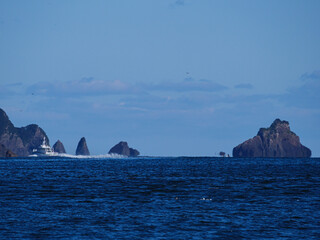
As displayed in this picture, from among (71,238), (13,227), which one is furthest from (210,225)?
(13,227)

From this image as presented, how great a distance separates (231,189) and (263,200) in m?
14.6

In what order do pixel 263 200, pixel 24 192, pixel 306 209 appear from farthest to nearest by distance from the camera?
pixel 24 192 → pixel 263 200 → pixel 306 209

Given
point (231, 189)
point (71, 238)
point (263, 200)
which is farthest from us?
point (231, 189)

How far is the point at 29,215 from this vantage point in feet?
153

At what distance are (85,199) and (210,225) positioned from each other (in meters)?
21.5

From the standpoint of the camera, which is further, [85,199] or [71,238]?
[85,199]

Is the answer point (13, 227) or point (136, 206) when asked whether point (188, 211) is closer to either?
point (136, 206)

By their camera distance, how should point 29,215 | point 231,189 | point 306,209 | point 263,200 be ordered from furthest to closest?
point 231,189 → point 263,200 → point 306,209 → point 29,215

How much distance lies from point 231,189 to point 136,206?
22.8 m

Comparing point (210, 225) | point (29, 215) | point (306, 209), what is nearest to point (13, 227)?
point (29, 215)

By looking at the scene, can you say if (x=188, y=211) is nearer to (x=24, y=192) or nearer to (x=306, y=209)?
(x=306, y=209)

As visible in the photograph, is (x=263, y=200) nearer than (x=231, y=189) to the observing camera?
Yes

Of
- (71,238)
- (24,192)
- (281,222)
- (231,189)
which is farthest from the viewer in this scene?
(231,189)

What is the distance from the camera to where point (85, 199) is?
59.5m
